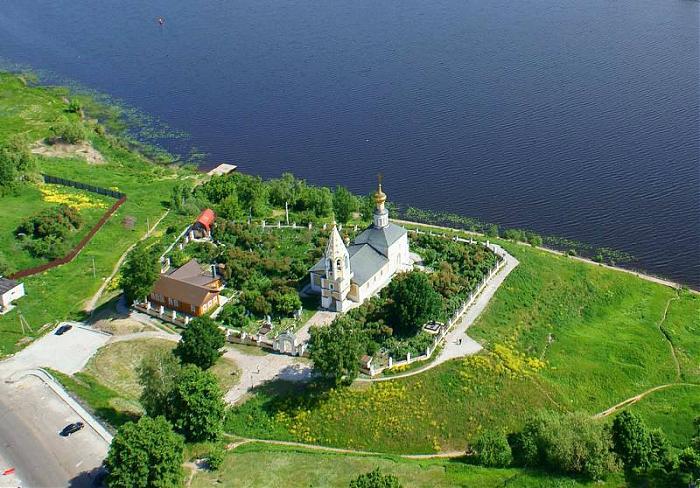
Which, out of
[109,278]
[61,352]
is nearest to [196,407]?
[61,352]

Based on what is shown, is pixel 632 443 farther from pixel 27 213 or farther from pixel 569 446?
pixel 27 213

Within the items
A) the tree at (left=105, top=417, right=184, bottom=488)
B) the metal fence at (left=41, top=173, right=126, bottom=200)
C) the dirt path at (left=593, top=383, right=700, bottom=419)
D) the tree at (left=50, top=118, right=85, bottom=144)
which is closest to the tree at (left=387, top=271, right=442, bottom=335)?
the dirt path at (left=593, top=383, right=700, bottom=419)

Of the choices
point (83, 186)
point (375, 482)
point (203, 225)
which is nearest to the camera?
point (375, 482)

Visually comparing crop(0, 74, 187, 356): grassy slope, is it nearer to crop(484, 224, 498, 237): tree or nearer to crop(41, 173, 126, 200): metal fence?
crop(41, 173, 126, 200): metal fence

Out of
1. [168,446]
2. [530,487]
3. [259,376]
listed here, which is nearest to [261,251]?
[259,376]

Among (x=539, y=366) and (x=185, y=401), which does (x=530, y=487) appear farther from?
(x=185, y=401)

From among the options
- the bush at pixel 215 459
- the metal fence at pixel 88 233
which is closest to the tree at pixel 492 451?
the bush at pixel 215 459
